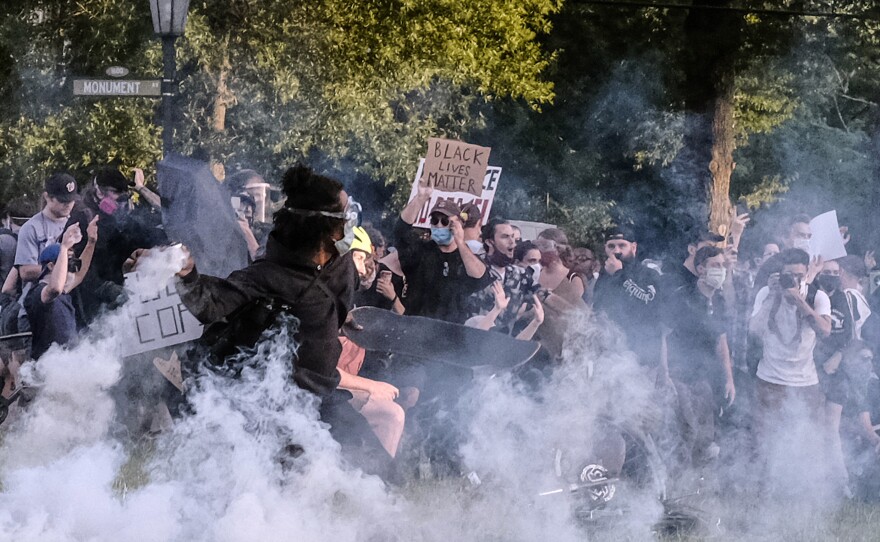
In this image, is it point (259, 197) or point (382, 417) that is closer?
point (382, 417)

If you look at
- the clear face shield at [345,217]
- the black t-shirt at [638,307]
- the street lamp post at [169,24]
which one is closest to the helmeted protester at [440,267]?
the clear face shield at [345,217]

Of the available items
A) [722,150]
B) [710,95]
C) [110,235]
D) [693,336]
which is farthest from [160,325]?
[710,95]

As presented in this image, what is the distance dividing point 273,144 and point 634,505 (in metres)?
4.46

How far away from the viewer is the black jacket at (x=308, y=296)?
5066mm

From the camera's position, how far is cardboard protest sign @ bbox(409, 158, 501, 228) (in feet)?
24.4

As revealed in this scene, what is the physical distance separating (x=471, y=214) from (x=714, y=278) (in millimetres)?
1446

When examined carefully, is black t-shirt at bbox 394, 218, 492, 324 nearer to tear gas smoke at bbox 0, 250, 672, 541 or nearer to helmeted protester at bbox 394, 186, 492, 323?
helmeted protester at bbox 394, 186, 492, 323

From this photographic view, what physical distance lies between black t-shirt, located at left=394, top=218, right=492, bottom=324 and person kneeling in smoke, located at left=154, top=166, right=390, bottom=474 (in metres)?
1.86

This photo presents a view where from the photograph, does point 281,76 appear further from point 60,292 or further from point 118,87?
point 60,292

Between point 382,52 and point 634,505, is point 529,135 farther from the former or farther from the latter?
point 634,505

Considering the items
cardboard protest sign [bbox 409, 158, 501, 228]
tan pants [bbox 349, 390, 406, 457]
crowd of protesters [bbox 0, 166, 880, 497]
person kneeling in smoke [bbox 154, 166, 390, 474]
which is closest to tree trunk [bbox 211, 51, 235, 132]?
crowd of protesters [bbox 0, 166, 880, 497]

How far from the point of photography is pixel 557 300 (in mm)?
7246

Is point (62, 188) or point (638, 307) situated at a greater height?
point (62, 188)

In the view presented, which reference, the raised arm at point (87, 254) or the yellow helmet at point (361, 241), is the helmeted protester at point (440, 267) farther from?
the raised arm at point (87, 254)
